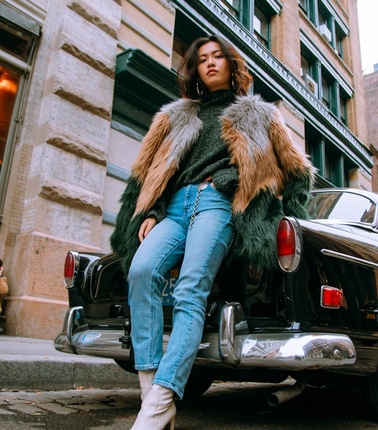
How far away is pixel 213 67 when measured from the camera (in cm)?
267

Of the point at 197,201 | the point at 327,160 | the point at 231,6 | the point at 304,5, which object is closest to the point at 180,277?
the point at 197,201

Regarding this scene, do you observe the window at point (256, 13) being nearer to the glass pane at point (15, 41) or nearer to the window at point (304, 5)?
the window at point (304, 5)

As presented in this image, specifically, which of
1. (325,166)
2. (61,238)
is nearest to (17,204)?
(61,238)

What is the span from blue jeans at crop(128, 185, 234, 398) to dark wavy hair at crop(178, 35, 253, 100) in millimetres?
824

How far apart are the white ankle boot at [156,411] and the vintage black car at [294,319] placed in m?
0.33

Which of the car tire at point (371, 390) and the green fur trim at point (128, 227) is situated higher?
the green fur trim at point (128, 227)

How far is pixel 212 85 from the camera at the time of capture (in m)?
2.70

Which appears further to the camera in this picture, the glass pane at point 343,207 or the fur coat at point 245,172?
the glass pane at point 343,207

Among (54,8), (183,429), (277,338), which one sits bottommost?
(183,429)

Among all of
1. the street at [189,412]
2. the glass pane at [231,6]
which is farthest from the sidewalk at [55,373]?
the glass pane at [231,6]

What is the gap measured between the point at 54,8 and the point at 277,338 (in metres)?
A: 6.80

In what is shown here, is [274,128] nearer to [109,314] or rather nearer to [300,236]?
[300,236]

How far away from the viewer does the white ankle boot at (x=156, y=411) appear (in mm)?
1740

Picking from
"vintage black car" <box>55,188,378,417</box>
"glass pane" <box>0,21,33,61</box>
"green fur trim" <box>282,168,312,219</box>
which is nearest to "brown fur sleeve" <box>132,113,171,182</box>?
"vintage black car" <box>55,188,378,417</box>
